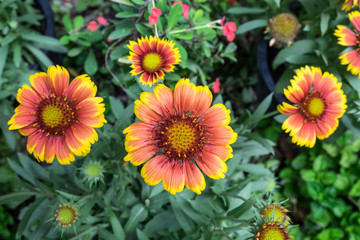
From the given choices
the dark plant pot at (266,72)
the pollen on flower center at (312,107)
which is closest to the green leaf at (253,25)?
the dark plant pot at (266,72)

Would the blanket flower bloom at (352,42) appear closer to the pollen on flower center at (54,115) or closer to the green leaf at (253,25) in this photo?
the green leaf at (253,25)

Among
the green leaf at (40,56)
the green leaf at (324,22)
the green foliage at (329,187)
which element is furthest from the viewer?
the green foliage at (329,187)

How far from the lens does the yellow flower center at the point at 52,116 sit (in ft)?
3.51

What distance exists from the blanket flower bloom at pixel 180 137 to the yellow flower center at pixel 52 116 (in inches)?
9.2

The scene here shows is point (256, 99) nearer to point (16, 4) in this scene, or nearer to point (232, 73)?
point (232, 73)

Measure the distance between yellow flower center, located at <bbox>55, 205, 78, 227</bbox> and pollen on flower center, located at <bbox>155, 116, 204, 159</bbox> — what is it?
15.9 inches

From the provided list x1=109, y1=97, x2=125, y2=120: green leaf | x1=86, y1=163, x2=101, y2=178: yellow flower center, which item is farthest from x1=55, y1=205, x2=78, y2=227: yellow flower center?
x1=109, y1=97, x2=125, y2=120: green leaf

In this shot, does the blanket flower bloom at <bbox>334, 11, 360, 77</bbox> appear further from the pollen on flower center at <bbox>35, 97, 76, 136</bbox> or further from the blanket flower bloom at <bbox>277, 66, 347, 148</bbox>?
the pollen on flower center at <bbox>35, 97, 76, 136</bbox>

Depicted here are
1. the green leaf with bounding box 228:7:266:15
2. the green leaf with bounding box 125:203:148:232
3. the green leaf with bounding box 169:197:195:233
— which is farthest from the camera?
the green leaf with bounding box 228:7:266:15

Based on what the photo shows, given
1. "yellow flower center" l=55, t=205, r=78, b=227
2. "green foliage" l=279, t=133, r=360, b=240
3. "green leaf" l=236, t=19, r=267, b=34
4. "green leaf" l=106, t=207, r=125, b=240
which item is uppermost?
"green leaf" l=236, t=19, r=267, b=34

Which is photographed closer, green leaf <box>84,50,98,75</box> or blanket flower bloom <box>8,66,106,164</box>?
blanket flower bloom <box>8,66,106,164</box>

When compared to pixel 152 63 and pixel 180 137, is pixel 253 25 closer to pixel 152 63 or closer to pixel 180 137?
pixel 152 63

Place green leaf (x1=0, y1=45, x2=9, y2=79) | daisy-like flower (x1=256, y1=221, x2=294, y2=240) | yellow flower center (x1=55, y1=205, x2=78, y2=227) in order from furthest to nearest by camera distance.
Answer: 1. green leaf (x1=0, y1=45, x2=9, y2=79)
2. yellow flower center (x1=55, y1=205, x2=78, y2=227)
3. daisy-like flower (x1=256, y1=221, x2=294, y2=240)

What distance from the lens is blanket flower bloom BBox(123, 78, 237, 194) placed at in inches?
42.7
